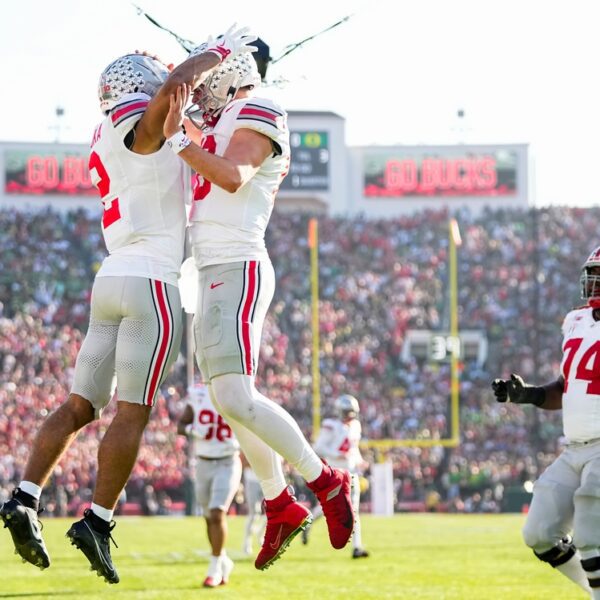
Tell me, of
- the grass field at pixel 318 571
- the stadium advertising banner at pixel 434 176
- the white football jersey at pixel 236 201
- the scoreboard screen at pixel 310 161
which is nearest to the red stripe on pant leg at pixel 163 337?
the white football jersey at pixel 236 201

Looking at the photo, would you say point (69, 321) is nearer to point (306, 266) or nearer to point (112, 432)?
point (306, 266)

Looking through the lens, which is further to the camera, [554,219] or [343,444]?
[554,219]

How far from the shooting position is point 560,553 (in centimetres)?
664

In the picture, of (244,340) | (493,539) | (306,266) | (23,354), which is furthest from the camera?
(306,266)

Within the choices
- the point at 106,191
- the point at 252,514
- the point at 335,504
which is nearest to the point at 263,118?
the point at 106,191

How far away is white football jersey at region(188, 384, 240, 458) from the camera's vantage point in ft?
39.0

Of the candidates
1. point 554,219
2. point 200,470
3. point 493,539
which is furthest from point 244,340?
point 554,219

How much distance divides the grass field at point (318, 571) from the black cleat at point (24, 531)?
10.2 feet

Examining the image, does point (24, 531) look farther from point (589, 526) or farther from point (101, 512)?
point (589, 526)

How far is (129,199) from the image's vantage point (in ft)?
20.4

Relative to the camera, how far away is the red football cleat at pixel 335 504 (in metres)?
6.18

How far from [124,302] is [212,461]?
5.96m

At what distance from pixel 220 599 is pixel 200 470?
2.88 meters

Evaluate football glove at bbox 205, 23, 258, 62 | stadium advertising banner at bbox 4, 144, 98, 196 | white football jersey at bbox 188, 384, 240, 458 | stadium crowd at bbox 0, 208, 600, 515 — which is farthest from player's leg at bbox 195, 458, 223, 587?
stadium advertising banner at bbox 4, 144, 98, 196
